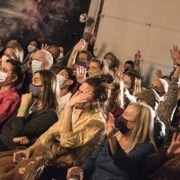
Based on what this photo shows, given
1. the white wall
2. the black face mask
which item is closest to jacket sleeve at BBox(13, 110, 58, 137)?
the black face mask

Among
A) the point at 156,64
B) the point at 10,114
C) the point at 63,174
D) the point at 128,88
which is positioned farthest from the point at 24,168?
the point at 156,64

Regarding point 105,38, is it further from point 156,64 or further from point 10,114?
point 10,114

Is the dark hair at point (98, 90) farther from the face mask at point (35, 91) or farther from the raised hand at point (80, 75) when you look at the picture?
the raised hand at point (80, 75)

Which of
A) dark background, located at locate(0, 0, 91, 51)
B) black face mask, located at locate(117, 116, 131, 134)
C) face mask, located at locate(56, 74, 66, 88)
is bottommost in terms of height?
black face mask, located at locate(117, 116, 131, 134)

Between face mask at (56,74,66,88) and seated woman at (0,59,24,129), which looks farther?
face mask at (56,74,66,88)

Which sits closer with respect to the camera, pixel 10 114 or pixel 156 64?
pixel 10 114

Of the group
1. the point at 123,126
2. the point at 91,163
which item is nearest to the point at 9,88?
the point at 91,163

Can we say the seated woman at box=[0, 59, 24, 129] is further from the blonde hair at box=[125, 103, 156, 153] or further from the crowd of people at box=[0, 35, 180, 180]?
the blonde hair at box=[125, 103, 156, 153]

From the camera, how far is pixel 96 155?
3.53m

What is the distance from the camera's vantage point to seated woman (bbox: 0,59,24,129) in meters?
4.34

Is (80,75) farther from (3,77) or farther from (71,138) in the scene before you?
(71,138)

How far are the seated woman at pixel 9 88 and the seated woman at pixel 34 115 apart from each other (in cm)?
15

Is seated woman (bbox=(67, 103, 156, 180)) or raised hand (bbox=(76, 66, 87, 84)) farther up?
raised hand (bbox=(76, 66, 87, 84))

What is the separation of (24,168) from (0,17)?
5.04 metres
